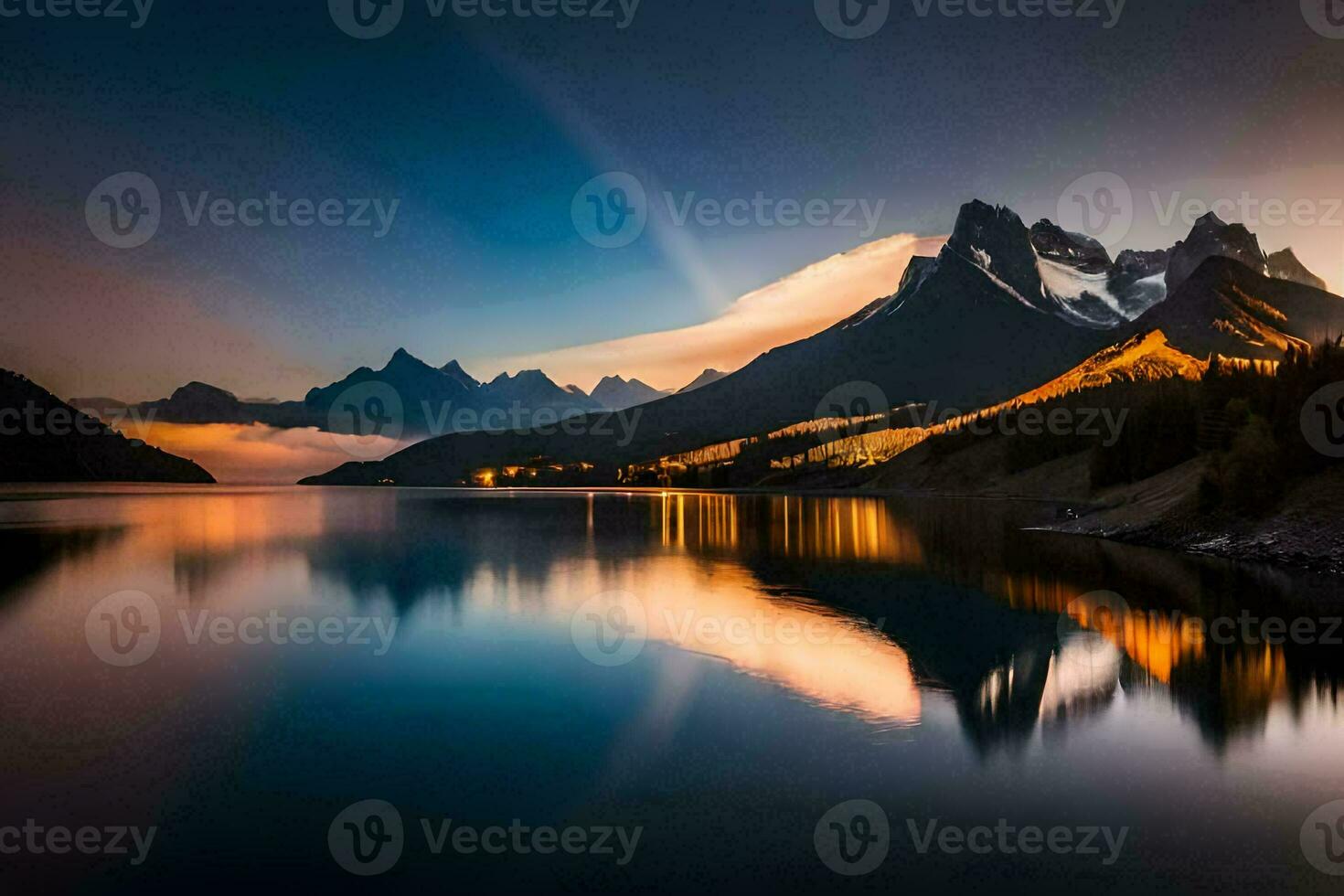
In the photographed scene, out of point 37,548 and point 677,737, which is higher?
point 37,548

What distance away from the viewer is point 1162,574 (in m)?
51.8

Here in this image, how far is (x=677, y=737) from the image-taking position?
20.8m

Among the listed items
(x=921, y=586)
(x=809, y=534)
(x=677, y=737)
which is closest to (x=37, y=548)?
(x=677, y=737)

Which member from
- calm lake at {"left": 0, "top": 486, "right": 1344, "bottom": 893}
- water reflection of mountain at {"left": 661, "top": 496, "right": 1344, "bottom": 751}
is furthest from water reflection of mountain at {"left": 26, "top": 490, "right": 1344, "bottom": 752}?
calm lake at {"left": 0, "top": 486, "right": 1344, "bottom": 893}

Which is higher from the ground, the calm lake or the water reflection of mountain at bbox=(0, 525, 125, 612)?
the water reflection of mountain at bbox=(0, 525, 125, 612)

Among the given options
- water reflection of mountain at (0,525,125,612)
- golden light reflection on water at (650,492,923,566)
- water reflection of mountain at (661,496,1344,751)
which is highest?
water reflection of mountain at (0,525,125,612)

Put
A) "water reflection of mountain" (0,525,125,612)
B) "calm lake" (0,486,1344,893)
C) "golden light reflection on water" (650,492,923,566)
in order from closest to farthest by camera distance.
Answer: "calm lake" (0,486,1344,893) < "water reflection of mountain" (0,525,125,612) < "golden light reflection on water" (650,492,923,566)

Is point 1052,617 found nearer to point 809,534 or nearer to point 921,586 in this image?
point 921,586

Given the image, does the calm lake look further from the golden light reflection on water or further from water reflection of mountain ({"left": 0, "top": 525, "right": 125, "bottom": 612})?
the golden light reflection on water

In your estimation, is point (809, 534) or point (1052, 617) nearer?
point (1052, 617)

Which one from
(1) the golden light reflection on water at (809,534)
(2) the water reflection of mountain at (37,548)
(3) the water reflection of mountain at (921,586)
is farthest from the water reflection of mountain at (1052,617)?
(2) the water reflection of mountain at (37,548)

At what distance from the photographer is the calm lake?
555 inches

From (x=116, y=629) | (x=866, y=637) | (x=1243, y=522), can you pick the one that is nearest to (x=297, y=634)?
(x=116, y=629)

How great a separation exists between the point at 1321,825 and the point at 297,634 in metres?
34.7
